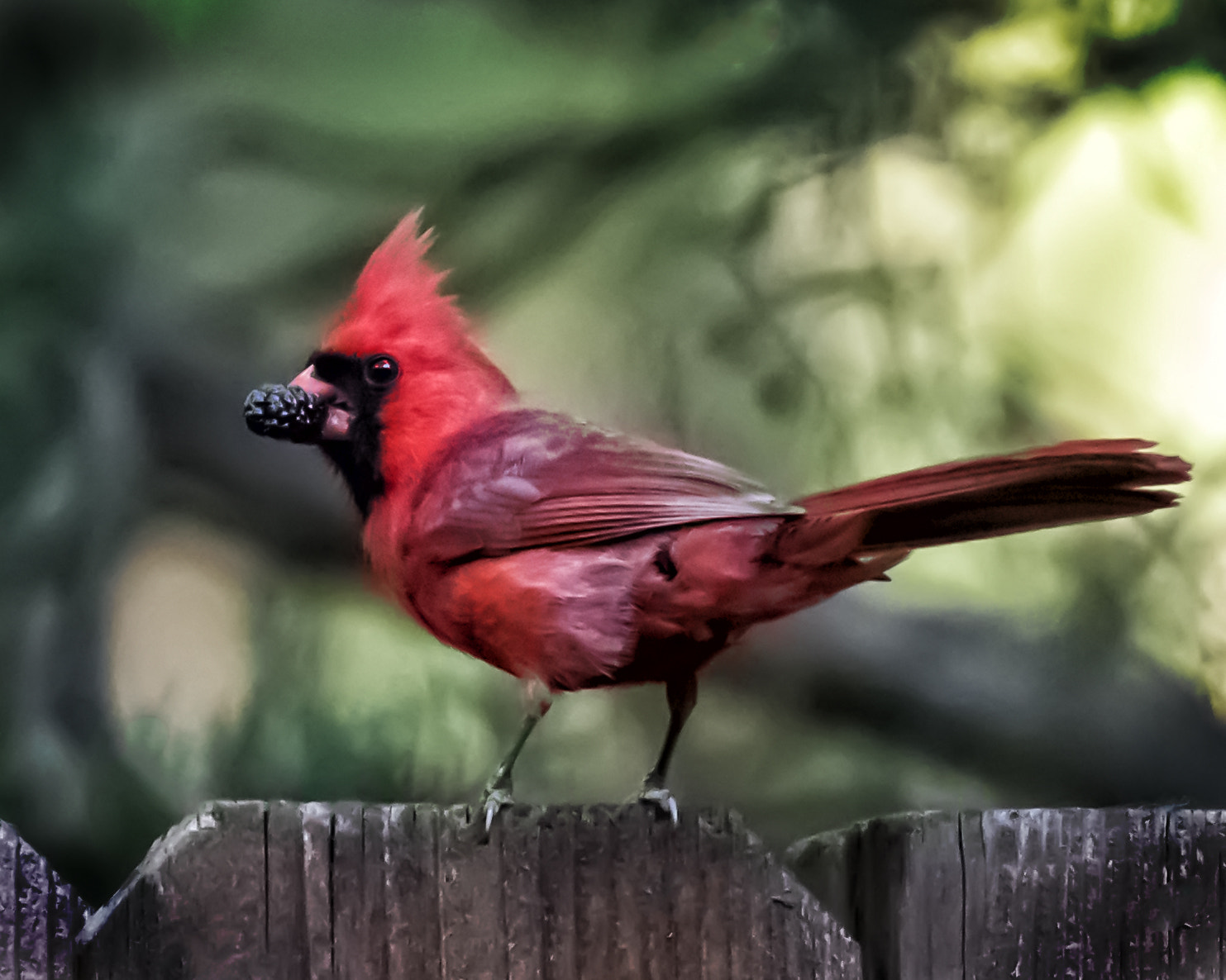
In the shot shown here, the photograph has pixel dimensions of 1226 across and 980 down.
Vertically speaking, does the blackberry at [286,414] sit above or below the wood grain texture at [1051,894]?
above

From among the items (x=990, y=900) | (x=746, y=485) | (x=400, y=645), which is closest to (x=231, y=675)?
(x=400, y=645)

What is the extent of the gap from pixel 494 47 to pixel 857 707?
1.10 m

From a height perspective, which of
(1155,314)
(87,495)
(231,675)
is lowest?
(231,675)

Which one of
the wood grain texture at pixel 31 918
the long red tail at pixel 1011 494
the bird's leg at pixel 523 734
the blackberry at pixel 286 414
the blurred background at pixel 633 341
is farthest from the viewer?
the blurred background at pixel 633 341

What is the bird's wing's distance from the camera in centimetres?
118

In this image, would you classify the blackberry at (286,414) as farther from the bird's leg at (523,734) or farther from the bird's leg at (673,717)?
the bird's leg at (673,717)

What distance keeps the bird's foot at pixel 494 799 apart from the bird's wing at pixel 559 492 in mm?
228

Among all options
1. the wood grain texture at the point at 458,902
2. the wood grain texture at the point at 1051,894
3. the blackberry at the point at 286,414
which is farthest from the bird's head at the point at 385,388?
the wood grain texture at the point at 1051,894

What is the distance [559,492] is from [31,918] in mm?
625

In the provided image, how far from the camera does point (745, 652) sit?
1524mm

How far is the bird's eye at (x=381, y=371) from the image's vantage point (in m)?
1.33

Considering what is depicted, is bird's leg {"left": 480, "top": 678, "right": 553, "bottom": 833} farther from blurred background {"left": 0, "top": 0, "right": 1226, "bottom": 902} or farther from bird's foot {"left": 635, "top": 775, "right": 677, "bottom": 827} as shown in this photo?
blurred background {"left": 0, "top": 0, "right": 1226, "bottom": 902}

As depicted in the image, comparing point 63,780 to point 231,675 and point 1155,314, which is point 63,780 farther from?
point 1155,314

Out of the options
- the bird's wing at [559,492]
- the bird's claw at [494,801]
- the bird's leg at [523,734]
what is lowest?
the bird's claw at [494,801]
